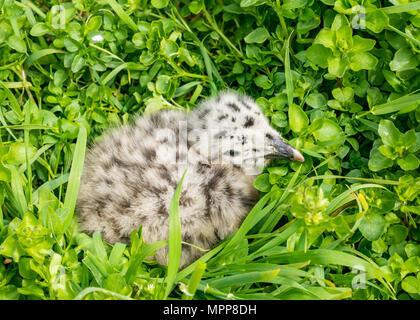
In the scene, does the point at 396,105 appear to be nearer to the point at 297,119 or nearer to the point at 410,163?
the point at 410,163

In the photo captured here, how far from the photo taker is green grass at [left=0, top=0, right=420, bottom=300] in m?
1.91

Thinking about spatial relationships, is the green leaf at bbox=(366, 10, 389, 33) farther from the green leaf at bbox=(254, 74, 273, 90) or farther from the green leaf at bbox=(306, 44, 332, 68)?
the green leaf at bbox=(254, 74, 273, 90)

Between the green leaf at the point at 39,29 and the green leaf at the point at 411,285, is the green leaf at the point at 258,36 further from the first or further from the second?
the green leaf at the point at 411,285

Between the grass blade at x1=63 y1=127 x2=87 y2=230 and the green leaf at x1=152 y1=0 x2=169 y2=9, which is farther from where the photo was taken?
the green leaf at x1=152 y1=0 x2=169 y2=9

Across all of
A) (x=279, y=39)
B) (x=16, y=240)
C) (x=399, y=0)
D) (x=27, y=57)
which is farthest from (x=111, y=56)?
(x=399, y=0)

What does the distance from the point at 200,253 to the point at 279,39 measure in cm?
123

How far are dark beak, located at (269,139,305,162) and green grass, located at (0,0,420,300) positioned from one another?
7 centimetres

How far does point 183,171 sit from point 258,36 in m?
0.92

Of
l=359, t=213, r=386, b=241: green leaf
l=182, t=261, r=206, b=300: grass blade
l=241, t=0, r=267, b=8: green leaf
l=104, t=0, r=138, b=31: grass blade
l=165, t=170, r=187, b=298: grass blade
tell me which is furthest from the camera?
l=104, t=0, r=138, b=31: grass blade

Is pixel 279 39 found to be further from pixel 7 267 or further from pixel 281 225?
pixel 7 267

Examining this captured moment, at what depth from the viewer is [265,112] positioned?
8.08 feet

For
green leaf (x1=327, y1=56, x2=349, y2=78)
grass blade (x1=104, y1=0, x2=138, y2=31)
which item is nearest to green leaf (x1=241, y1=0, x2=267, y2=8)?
green leaf (x1=327, y1=56, x2=349, y2=78)

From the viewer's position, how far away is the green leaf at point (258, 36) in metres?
2.54

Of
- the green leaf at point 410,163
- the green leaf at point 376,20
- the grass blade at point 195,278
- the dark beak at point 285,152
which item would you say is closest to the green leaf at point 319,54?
the green leaf at point 376,20
